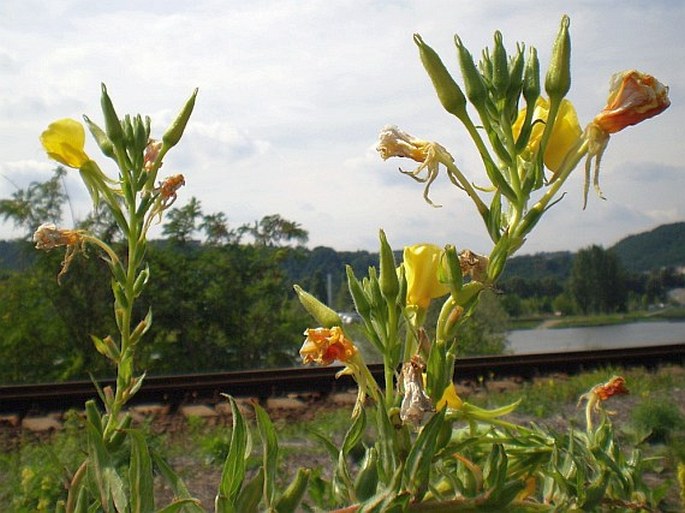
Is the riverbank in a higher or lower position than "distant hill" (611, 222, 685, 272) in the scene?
lower

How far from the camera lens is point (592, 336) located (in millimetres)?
11117

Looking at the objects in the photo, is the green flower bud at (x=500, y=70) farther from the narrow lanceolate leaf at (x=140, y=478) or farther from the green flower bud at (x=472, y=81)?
the narrow lanceolate leaf at (x=140, y=478)

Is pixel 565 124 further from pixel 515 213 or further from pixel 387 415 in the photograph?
pixel 387 415

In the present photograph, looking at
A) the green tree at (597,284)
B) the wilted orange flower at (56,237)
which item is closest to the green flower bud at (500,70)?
the wilted orange flower at (56,237)

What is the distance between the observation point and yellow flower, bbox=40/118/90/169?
3.53ft

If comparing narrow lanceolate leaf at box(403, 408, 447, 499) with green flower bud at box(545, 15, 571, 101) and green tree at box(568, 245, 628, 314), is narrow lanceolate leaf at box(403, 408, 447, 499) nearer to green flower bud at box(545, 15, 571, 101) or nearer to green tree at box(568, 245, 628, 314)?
green flower bud at box(545, 15, 571, 101)

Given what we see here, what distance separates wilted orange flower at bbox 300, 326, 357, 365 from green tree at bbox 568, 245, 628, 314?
11750 millimetres

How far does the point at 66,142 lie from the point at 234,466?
629 mm

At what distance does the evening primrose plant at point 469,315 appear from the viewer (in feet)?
2.07

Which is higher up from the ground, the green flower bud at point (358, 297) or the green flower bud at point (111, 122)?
the green flower bud at point (111, 122)

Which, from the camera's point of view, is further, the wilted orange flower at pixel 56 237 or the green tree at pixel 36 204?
the green tree at pixel 36 204

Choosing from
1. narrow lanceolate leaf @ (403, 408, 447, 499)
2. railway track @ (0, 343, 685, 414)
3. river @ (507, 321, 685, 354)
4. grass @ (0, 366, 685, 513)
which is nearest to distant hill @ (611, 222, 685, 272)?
river @ (507, 321, 685, 354)

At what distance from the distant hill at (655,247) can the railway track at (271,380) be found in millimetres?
9410

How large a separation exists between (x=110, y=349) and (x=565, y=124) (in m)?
0.76
